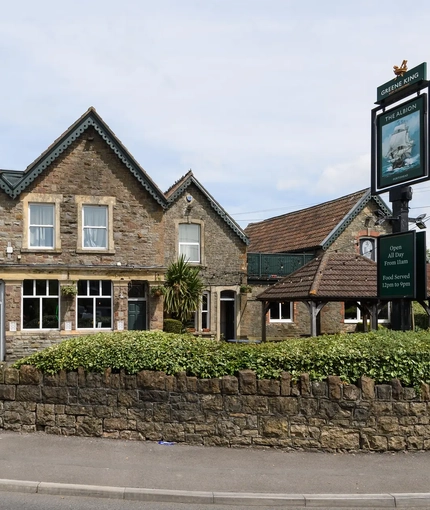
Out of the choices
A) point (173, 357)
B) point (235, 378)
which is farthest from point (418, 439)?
point (173, 357)

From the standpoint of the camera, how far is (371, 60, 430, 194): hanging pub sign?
1460 cm

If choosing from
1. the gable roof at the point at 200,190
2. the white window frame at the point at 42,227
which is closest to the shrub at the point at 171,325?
the white window frame at the point at 42,227

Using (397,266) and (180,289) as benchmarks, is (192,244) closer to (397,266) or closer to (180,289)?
(180,289)

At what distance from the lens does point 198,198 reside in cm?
3186

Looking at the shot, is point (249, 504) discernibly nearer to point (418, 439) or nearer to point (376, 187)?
point (418, 439)

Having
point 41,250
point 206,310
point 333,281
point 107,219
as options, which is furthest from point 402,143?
point 206,310

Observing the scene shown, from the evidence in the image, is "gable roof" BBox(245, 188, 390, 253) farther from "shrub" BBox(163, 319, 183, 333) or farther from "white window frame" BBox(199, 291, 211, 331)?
"shrub" BBox(163, 319, 183, 333)

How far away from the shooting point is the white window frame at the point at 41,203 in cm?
2591

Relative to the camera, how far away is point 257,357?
1105 cm

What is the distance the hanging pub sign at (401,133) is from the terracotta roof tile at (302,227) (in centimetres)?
1798

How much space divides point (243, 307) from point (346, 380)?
70.0ft

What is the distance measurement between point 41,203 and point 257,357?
1730 cm

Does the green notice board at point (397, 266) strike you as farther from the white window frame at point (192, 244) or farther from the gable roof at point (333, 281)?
the white window frame at point (192, 244)

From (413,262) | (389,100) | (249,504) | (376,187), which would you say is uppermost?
(389,100)
